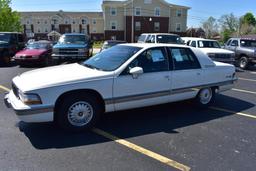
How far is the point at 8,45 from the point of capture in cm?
1424

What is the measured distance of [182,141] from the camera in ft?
13.6

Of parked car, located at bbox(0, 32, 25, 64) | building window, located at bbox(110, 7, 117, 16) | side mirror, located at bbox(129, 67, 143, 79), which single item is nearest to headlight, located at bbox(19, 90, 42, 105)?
side mirror, located at bbox(129, 67, 143, 79)

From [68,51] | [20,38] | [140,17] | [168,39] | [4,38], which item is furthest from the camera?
[140,17]

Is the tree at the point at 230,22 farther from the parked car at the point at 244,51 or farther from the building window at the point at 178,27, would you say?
the parked car at the point at 244,51

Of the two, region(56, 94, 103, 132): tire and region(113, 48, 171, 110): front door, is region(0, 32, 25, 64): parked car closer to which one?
region(56, 94, 103, 132): tire

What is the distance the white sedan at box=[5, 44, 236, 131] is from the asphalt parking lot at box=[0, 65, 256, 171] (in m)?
0.42

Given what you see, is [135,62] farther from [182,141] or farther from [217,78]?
[217,78]

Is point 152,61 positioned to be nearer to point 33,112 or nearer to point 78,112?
point 78,112

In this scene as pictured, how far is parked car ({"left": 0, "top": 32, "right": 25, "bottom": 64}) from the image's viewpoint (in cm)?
1384

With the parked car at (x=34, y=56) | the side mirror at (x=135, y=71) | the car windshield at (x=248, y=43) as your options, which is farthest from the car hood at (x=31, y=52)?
the car windshield at (x=248, y=43)

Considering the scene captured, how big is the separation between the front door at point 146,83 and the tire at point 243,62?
11370 mm

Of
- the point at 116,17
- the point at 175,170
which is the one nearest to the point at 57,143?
the point at 175,170

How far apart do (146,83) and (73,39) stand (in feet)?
32.1

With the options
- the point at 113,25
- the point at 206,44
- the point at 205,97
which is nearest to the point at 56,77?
the point at 205,97
